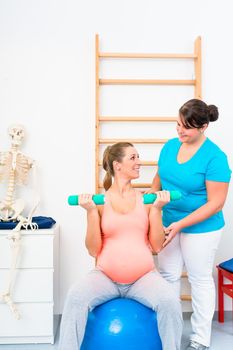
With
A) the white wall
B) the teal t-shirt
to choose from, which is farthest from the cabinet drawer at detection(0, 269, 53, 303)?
the teal t-shirt

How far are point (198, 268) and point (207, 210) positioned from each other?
0.35 metres

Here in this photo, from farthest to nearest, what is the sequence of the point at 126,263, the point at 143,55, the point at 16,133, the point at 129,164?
the point at 143,55 < the point at 16,133 < the point at 129,164 < the point at 126,263

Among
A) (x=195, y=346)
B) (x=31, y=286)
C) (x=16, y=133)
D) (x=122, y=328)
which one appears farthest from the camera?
(x=16, y=133)

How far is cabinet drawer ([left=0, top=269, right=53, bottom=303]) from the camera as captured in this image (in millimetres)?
2684

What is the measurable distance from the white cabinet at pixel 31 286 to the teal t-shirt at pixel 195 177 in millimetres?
808

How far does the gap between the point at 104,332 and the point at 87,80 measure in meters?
1.90

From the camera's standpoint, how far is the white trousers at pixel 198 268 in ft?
7.95

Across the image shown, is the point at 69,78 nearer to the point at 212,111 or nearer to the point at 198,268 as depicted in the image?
the point at 212,111

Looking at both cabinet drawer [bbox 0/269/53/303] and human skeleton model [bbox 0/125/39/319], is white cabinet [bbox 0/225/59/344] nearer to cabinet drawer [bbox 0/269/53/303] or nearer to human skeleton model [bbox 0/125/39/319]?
cabinet drawer [bbox 0/269/53/303]

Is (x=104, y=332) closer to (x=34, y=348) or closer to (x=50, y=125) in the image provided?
(x=34, y=348)

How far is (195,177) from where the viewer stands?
2.38 m

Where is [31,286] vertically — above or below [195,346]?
above

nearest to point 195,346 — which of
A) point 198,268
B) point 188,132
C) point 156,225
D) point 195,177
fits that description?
point 198,268

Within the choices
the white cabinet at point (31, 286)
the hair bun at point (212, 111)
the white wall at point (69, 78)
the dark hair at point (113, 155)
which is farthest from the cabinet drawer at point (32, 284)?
the hair bun at point (212, 111)
